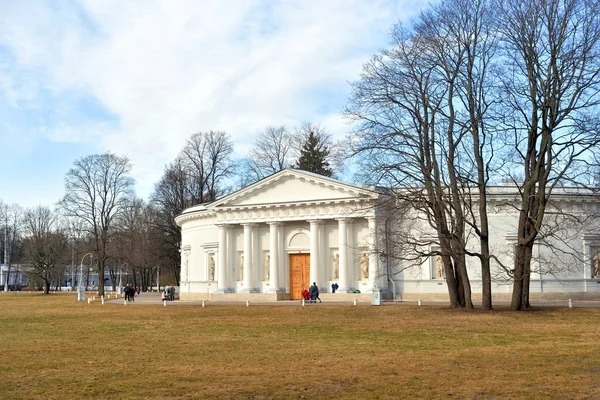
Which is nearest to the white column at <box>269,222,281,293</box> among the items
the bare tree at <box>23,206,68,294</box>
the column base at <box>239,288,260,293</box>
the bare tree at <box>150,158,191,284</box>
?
the column base at <box>239,288,260,293</box>

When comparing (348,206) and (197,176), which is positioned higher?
(197,176)

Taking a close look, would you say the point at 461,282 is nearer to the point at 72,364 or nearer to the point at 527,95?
the point at 527,95

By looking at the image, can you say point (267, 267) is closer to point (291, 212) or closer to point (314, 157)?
point (291, 212)

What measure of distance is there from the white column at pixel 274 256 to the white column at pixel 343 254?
507 centimetres

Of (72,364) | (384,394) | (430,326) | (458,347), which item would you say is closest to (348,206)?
(430,326)

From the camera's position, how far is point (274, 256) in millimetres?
46562

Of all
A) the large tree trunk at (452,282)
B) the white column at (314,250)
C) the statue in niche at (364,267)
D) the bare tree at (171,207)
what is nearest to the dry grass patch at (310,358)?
the large tree trunk at (452,282)

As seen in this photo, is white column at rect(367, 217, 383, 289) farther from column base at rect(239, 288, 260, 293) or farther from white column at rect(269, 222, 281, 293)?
column base at rect(239, 288, 260, 293)

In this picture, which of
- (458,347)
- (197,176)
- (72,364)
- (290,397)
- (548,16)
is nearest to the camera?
(290,397)

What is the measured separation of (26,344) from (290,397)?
11.8 meters

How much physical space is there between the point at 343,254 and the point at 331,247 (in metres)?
1.98

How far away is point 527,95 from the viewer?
92.9 ft

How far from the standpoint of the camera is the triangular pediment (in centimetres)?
4369

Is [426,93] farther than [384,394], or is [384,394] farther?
[426,93]
